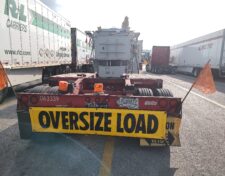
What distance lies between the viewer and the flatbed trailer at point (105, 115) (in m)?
4.02

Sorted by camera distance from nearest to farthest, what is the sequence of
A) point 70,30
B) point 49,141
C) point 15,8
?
point 49,141 < point 15,8 < point 70,30

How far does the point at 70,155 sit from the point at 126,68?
3.57 m

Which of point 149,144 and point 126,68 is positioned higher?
point 126,68

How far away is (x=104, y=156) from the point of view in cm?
399

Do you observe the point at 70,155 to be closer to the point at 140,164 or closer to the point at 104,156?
the point at 104,156

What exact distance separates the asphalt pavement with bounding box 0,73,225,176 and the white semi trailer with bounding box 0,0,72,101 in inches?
56.0

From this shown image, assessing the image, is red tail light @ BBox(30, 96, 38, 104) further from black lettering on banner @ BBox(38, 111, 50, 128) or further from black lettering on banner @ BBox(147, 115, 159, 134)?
black lettering on banner @ BBox(147, 115, 159, 134)

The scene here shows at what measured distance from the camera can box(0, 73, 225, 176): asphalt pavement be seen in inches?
138

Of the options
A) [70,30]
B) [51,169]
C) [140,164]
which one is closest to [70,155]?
[51,169]

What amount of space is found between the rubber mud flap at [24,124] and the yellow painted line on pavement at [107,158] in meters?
1.49

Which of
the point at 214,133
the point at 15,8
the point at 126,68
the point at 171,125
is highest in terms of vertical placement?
the point at 15,8

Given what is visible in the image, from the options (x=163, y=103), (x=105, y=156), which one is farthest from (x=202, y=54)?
(x=105, y=156)

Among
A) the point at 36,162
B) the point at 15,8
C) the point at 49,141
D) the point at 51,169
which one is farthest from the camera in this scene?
the point at 15,8

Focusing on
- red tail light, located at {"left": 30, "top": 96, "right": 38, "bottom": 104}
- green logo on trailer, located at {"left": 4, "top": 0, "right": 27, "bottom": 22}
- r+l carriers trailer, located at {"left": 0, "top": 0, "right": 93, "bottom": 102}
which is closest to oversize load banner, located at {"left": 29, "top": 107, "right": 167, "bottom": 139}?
red tail light, located at {"left": 30, "top": 96, "right": 38, "bottom": 104}
